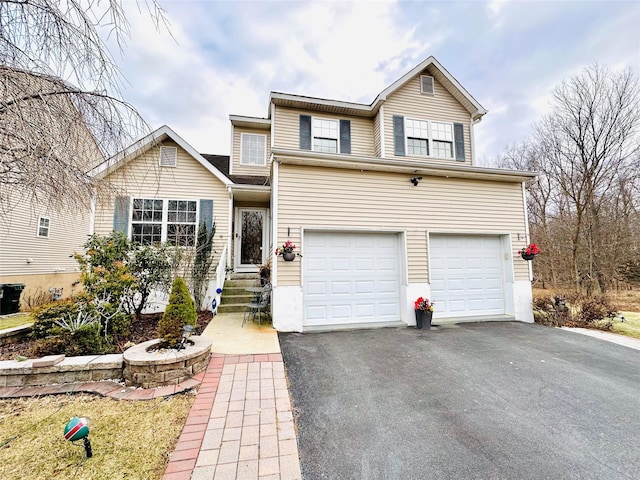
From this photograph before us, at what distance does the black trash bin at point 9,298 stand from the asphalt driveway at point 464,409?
861 centimetres

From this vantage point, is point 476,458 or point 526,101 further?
point 526,101

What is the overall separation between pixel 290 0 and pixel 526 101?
14921 millimetres

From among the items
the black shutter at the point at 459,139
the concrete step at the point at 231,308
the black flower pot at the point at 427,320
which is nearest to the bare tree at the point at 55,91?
the concrete step at the point at 231,308

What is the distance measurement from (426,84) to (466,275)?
7010 millimetres

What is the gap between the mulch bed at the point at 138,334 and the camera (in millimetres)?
3920

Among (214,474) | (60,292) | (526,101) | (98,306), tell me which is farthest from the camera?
(526,101)

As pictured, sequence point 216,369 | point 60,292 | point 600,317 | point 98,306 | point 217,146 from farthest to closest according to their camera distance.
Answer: point 217,146, point 60,292, point 600,317, point 98,306, point 216,369

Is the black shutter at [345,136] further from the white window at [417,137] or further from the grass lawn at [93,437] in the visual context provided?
the grass lawn at [93,437]

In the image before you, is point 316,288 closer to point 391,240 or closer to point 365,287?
point 365,287

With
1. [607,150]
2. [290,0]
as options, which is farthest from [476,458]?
[607,150]

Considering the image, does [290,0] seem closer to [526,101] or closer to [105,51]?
[105,51]

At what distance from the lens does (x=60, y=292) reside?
34.7ft

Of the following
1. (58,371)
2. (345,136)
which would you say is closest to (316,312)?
(58,371)

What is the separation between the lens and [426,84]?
980cm
